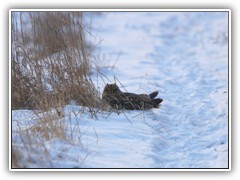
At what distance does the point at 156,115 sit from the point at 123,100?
39cm

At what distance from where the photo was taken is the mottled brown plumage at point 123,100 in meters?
6.25

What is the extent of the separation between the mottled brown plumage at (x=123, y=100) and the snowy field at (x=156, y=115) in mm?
105

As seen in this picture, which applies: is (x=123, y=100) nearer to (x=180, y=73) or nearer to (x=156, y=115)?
(x=156, y=115)

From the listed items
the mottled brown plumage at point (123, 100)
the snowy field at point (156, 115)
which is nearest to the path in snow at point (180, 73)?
the snowy field at point (156, 115)

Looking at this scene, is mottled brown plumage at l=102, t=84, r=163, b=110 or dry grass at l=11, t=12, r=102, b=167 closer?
dry grass at l=11, t=12, r=102, b=167

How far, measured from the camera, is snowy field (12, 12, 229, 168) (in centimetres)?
501

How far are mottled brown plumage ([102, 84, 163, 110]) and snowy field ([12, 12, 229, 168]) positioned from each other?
0.10m

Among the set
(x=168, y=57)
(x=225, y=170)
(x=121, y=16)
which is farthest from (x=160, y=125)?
(x=121, y=16)

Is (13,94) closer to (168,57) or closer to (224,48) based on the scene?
(168,57)

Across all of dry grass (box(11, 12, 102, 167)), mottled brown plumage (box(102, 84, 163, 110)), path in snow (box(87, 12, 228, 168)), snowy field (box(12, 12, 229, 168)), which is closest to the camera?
snowy field (box(12, 12, 229, 168))

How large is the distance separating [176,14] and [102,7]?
22.9 ft

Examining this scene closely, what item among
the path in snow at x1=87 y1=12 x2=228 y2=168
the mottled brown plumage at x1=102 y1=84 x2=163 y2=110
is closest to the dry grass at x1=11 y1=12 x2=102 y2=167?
the mottled brown plumage at x1=102 y1=84 x2=163 y2=110

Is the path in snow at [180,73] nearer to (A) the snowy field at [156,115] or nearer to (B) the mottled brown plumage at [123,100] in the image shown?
(A) the snowy field at [156,115]

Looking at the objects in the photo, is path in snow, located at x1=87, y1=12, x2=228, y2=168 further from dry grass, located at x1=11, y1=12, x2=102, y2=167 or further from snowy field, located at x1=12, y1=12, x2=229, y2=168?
dry grass, located at x1=11, y1=12, x2=102, y2=167
